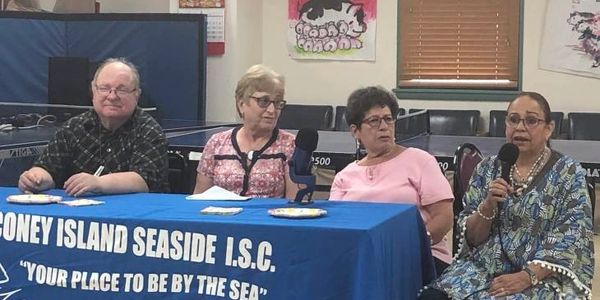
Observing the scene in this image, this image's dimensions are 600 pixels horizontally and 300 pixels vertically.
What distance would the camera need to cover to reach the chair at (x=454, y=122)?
8.28 metres

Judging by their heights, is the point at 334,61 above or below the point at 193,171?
above

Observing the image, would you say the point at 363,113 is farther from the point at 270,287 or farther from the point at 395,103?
the point at 270,287

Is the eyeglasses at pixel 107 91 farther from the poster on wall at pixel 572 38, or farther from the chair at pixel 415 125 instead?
the poster on wall at pixel 572 38

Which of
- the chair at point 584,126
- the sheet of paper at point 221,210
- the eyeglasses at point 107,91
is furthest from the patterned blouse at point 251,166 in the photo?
the chair at point 584,126

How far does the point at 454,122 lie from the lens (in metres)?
8.34

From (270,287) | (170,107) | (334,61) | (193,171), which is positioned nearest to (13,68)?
(170,107)

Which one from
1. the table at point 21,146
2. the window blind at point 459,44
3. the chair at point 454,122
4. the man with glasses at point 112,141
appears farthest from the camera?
the window blind at point 459,44

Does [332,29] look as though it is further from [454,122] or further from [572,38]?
[572,38]

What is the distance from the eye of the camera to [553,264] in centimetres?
263

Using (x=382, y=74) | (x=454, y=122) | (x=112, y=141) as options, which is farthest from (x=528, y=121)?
(x=382, y=74)

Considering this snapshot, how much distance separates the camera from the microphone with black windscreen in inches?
104

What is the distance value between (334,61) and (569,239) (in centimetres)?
661

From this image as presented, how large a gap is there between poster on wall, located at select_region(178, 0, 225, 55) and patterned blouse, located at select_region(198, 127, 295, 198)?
5.37 meters

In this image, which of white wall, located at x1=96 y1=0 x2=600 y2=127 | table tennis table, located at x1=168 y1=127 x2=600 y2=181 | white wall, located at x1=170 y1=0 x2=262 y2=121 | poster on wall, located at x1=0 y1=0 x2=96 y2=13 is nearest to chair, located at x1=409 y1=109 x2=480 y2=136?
white wall, located at x1=96 y1=0 x2=600 y2=127
